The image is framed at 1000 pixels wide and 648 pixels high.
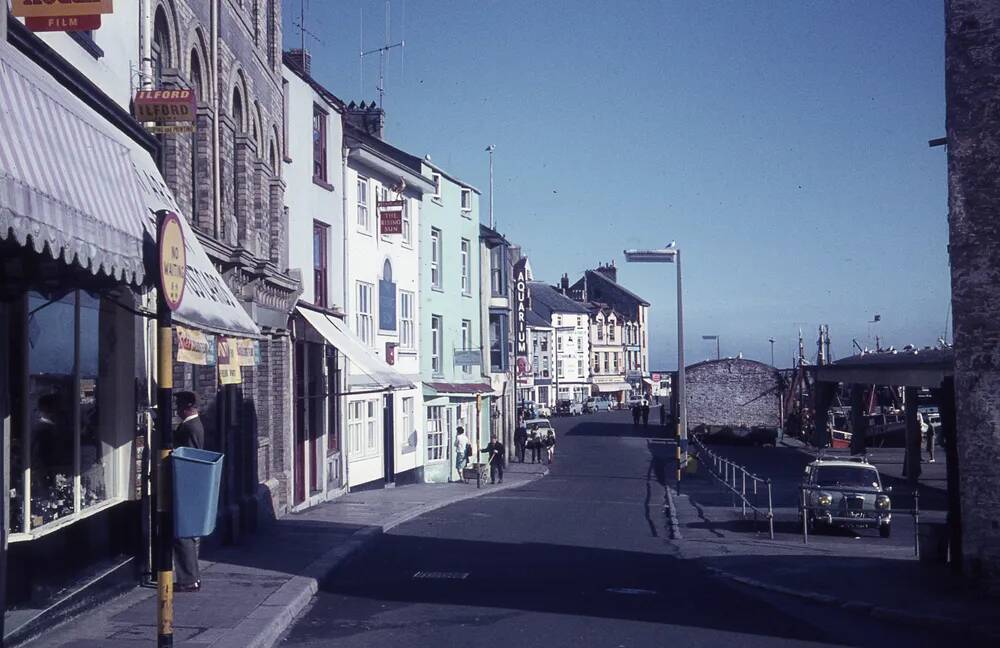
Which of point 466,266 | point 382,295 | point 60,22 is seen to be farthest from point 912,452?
point 60,22

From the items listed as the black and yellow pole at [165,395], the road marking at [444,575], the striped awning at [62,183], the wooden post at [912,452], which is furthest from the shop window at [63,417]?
the wooden post at [912,452]

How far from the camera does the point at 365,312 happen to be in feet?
102

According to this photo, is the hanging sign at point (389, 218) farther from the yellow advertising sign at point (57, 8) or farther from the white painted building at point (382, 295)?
the yellow advertising sign at point (57, 8)

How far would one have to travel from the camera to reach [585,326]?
364 feet

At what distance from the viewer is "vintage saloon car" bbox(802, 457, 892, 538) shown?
70.1ft

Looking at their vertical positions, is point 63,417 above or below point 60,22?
below

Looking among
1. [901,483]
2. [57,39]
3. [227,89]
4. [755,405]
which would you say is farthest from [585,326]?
[57,39]

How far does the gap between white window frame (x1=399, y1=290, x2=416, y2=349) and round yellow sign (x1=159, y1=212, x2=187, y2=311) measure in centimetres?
2712

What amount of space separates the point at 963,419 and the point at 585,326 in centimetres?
9812

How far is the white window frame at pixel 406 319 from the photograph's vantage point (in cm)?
3503

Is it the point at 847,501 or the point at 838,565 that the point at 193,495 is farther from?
the point at 847,501

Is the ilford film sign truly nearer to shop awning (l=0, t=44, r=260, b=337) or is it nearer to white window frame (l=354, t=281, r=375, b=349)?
shop awning (l=0, t=44, r=260, b=337)

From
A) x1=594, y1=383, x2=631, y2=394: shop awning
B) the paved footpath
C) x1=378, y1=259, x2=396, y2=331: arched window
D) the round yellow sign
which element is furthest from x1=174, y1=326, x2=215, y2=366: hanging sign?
x1=594, y1=383, x2=631, y2=394: shop awning

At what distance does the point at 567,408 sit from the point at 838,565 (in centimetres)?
8503
